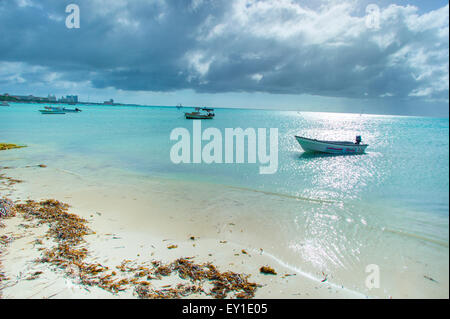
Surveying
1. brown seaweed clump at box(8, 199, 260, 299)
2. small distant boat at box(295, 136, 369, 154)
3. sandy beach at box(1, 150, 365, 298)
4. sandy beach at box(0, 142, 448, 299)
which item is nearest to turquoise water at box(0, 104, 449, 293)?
sandy beach at box(0, 142, 448, 299)

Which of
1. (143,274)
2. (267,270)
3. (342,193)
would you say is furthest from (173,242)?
(342,193)

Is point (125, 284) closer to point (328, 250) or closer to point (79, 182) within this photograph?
point (328, 250)

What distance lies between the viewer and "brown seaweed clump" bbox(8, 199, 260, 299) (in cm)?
540

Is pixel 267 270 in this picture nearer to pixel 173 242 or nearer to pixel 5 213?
pixel 173 242

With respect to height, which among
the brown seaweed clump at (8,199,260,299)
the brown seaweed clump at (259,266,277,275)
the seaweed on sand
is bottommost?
the brown seaweed clump at (259,266,277,275)

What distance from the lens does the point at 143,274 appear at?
5.93m

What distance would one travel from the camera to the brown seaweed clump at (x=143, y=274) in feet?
17.7

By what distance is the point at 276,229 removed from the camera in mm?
9742

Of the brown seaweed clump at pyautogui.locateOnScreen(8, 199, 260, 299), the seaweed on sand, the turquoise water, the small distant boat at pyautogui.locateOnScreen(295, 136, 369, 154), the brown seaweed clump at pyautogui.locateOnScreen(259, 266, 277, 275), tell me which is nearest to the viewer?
the brown seaweed clump at pyautogui.locateOnScreen(8, 199, 260, 299)

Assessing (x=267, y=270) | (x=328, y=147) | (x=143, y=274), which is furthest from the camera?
(x=328, y=147)

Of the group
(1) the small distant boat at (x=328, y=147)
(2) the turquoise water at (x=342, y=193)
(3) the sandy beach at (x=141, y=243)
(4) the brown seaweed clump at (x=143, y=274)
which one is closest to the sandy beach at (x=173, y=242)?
(3) the sandy beach at (x=141, y=243)

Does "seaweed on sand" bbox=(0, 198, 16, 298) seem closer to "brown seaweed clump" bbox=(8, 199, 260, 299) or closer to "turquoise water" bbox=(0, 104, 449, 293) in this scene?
"brown seaweed clump" bbox=(8, 199, 260, 299)

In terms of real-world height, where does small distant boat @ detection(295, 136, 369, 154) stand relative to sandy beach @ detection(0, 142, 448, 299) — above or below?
above
